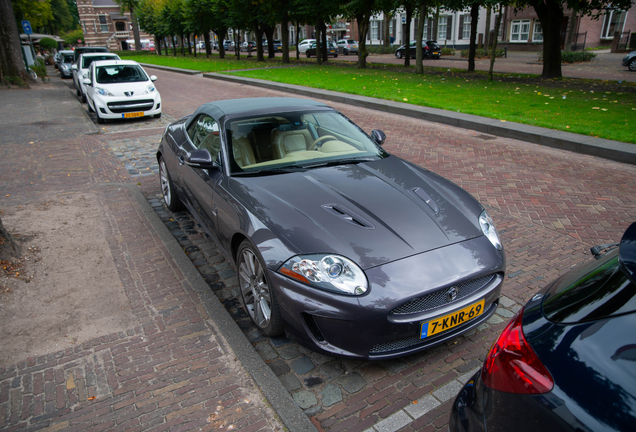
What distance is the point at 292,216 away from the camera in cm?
308

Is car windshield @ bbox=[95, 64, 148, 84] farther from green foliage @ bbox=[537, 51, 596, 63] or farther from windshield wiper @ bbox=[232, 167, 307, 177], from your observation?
green foliage @ bbox=[537, 51, 596, 63]

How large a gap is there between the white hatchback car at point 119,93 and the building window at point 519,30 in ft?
156

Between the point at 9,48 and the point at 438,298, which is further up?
the point at 9,48

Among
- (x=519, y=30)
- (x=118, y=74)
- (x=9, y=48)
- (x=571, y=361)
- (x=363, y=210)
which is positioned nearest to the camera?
(x=571, y=361)

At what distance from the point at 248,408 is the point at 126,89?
11599 millimetres

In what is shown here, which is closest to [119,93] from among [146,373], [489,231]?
[146,373]

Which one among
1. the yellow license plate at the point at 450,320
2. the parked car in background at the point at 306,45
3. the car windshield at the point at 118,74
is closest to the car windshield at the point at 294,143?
the yellow license plate at the point at 450,320

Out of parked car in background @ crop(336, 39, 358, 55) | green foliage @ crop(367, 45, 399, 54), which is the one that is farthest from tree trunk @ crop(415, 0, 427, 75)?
green foliage @ crop(367, 45, 399, 54)

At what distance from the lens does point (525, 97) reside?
45.3 ft

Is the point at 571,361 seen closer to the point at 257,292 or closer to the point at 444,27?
the point at 257,292

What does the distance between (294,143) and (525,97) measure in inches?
477

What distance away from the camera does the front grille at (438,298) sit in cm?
262

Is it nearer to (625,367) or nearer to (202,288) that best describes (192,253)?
(202,288)

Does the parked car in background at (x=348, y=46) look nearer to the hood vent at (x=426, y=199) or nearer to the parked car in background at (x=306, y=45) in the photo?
the parked car in background at (x=306, y=45)
